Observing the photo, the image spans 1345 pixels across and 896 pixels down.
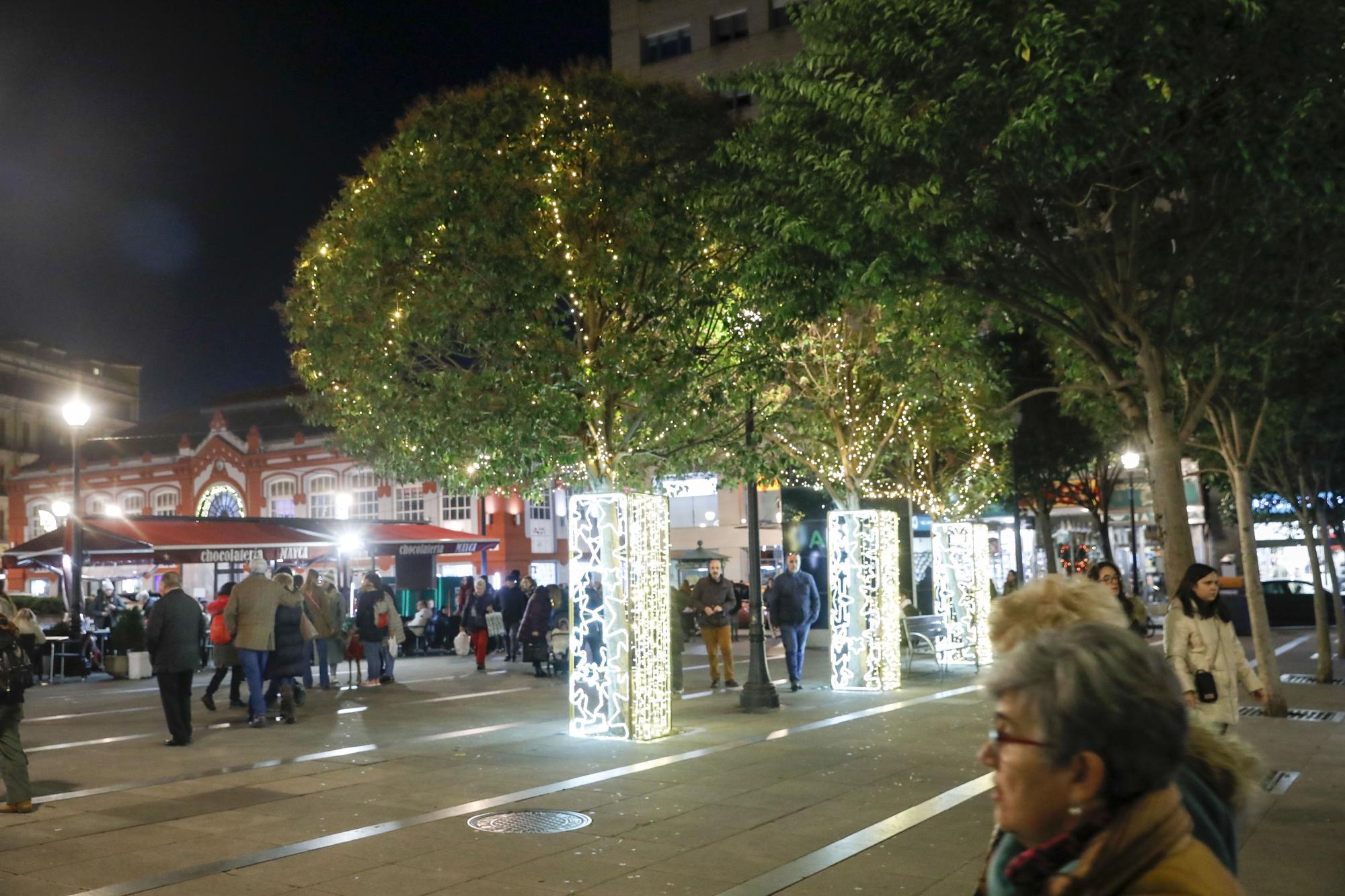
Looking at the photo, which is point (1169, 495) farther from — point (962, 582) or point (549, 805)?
point (962, 582)

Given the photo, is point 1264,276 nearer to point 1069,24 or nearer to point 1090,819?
point 1069,24

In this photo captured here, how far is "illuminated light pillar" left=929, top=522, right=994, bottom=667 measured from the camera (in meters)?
20.5

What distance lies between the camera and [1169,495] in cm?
1151

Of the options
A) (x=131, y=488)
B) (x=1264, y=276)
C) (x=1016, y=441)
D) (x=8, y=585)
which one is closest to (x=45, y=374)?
(x=131, y=488)

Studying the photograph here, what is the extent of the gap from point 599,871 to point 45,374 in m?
82.8

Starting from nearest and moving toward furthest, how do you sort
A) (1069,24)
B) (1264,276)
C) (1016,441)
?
(1069,24) < (1264,276) < (1016,441)

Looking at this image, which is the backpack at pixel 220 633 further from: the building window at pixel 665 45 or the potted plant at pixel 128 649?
the building window at pixel 665 45

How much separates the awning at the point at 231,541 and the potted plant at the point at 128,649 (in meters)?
1.64

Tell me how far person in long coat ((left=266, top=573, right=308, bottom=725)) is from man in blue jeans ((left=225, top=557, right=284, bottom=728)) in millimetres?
233

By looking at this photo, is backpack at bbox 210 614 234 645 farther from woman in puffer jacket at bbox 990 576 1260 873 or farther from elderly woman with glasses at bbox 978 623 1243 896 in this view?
elderly woman with glasses at bbox 978 623 1243 896

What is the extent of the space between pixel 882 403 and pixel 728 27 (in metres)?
30.0

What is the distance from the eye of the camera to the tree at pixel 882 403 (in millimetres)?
15852

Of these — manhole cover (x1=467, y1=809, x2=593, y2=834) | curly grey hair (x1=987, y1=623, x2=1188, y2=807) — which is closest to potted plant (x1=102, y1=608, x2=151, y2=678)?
manhole cover (x1=467, y1=809, x2=593, y2=834)

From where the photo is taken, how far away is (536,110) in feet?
51.9
